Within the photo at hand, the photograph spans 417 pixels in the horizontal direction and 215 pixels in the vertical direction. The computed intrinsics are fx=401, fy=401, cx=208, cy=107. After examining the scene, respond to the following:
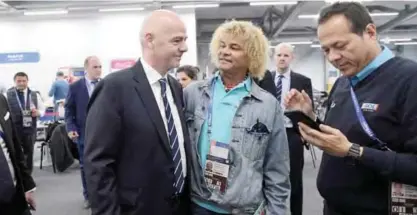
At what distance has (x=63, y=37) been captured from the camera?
10.1 m

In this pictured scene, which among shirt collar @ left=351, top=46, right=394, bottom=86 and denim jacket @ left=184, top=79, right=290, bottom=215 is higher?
shirt collar @ left=351, top=46, right=394, bottom=86

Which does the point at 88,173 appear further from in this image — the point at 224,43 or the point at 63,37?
the point at 63,37

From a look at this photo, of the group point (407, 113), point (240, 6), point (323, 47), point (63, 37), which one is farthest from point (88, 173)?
point (240, 6)

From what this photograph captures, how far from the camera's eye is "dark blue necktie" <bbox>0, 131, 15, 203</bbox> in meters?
1.95

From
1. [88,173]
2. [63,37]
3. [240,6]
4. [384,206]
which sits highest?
[240,6]

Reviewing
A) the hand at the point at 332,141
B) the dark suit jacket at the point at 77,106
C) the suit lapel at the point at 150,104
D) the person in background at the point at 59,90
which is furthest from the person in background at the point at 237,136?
the person in background at the point at 59,90

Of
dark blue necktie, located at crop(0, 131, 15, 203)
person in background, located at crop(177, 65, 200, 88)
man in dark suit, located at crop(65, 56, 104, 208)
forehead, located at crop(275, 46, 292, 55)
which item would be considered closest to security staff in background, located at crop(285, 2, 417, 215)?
dark blue necktie, located at crop(0, 131, 15, 203)

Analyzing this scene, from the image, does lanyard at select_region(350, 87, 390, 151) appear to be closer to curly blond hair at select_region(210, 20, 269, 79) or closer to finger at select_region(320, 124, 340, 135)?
finger at select_region(320, 124, 340, 135)

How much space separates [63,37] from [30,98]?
4230 mm

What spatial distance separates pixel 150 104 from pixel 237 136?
399 mm

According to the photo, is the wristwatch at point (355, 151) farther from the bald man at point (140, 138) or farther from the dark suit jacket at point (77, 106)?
the dark suit jacket at point (77, 106)

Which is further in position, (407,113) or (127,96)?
(127,96)

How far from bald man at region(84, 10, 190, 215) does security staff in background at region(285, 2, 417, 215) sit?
1.83 feet

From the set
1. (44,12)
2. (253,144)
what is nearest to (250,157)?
(253,144)
